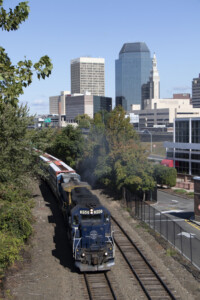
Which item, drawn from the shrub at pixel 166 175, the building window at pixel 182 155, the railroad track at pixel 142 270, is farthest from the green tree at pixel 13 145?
the building window at pixel 182 155

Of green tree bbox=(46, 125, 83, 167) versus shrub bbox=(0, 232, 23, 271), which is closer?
shrub bbox=(0, 232, 23, 271)

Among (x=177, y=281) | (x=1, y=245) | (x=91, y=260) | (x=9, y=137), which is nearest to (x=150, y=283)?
(x=177, y=281)

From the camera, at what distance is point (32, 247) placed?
25.5 m

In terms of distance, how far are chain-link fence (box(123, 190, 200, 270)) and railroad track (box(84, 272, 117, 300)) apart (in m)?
6.31

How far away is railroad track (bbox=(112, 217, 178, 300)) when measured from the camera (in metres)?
18.7

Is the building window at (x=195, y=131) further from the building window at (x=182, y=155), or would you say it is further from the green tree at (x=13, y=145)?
the green tree at (x=13, y=145)

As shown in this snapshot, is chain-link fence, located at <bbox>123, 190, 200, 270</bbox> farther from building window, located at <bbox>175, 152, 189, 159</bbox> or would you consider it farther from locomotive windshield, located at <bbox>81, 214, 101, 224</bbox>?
building window, located at <bbox>175, 152, 189, 159</bbox>

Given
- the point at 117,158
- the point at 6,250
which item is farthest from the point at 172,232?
the point at 117,158

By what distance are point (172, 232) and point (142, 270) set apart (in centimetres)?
907

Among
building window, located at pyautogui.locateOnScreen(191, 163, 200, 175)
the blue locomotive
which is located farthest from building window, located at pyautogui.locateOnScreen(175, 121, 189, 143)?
the blue locomotive

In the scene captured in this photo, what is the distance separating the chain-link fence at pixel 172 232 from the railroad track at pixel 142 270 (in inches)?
123

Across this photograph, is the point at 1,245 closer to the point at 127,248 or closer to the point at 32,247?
the point at 32,247

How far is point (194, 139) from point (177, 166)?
637cm

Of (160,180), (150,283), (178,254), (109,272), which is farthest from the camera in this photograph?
(160,180)
